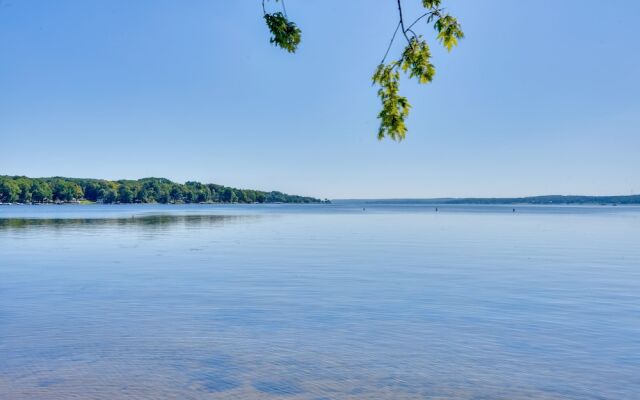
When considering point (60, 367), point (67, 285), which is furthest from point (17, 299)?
point (60, 367)

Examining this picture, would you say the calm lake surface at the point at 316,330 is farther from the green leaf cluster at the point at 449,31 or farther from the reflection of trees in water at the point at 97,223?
the reflection of trees in water at the point at 97,223

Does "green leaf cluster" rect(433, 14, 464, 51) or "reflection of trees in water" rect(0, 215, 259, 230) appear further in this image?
"reflection of trees in water" rect(0, 215, 259, 230)

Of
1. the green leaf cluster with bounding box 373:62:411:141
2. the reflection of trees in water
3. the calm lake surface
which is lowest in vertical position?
the calm lake surface

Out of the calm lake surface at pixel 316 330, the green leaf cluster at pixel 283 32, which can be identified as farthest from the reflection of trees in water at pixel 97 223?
the green leaf cluster at pixel 283 32

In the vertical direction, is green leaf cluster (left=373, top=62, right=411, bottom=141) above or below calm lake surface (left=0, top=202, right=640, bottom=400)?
above

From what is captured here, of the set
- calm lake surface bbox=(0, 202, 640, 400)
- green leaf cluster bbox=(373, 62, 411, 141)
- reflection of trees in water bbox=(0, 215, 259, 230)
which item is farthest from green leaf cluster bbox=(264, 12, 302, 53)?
reflection of trees in water bbox=(0, 215, 259, 230)

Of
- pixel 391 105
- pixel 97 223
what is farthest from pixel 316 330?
pixel 97 223

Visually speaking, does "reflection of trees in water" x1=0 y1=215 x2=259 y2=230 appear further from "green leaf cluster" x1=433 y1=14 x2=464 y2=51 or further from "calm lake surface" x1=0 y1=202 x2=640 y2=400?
"green leaf cluster" x1=433 y1=14 x2=464 y2=51

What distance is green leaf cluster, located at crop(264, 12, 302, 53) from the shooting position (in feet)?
29.0

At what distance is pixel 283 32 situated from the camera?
8.85m

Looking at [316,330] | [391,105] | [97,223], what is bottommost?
[316,330]

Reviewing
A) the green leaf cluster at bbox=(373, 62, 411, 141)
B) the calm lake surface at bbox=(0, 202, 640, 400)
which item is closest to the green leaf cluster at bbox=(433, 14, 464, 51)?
the green leaf cluster at bbox=(373, 62, 411, 141)

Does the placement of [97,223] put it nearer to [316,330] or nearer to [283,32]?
[316,330]

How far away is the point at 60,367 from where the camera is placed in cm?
1134
